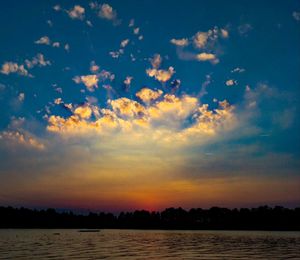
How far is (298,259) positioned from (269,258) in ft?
16.2

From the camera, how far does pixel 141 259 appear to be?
2542 inches

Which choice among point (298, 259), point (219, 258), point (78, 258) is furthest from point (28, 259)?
point (298, 259)

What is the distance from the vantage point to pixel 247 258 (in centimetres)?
6919

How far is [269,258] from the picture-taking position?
2724 inches

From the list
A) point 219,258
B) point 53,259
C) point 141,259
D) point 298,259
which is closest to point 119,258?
point 141,259

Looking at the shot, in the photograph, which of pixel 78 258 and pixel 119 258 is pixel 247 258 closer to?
pixel 119 258

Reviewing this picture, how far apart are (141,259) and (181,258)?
24.4 ft

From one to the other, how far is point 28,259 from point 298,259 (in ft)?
148

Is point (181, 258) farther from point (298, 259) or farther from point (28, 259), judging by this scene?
point (28, 259)

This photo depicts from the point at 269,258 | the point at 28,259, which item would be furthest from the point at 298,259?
the point at 28,259

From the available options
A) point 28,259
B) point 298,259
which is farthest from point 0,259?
point 298,259

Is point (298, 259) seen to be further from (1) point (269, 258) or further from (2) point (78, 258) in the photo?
(2) point (78, 258)

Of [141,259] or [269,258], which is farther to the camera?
[269,258]

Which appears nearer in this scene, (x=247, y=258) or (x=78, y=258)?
(x=78, y=258)
